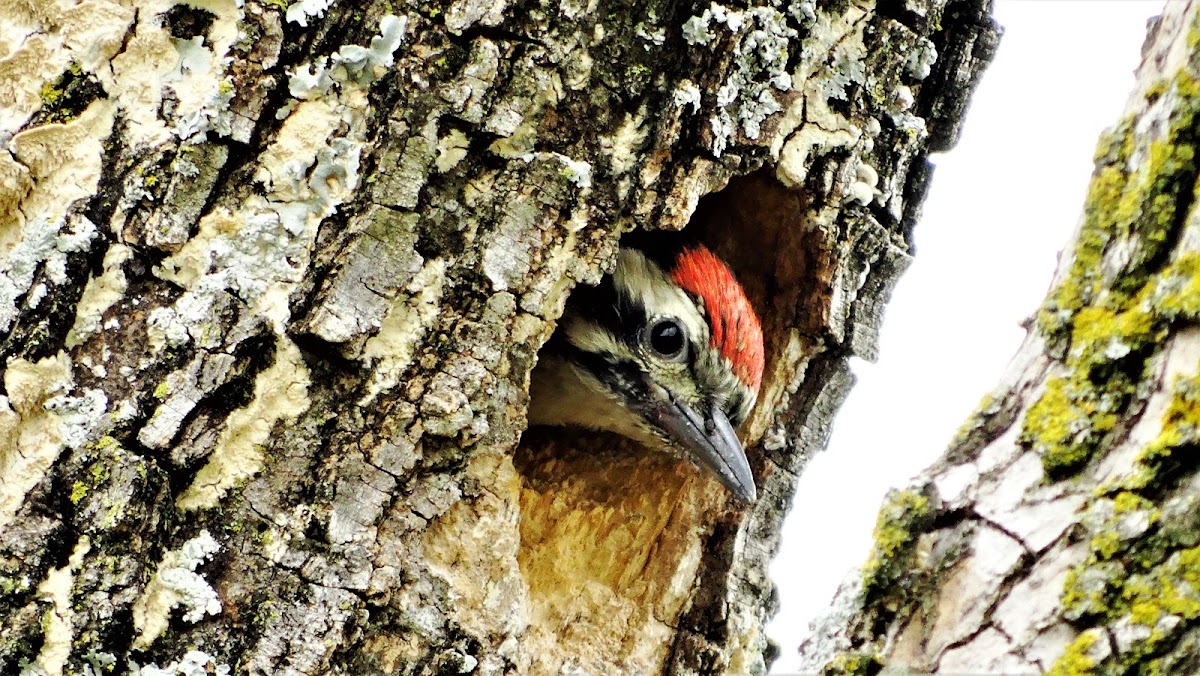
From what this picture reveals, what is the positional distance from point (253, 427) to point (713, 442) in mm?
1478

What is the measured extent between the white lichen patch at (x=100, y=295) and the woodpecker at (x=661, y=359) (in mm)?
1744

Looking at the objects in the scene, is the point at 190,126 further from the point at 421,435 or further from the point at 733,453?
the point at 733,453

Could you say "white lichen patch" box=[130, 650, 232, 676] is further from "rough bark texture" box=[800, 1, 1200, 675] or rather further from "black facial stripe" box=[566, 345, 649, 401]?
"black facial stripe" box=[566, 345, 649, 401]

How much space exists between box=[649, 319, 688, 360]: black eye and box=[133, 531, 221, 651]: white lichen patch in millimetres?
1836

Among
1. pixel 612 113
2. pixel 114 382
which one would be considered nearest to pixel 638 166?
pixel 612 113

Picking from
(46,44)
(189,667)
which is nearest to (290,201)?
(46,44)

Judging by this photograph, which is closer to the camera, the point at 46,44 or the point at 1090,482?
the point at 1090,482

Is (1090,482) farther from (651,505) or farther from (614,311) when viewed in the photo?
(614,311)

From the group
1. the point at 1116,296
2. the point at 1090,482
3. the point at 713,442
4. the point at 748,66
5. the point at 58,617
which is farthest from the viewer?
the point at 713,442

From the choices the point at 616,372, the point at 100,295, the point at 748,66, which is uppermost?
the point at 748,66

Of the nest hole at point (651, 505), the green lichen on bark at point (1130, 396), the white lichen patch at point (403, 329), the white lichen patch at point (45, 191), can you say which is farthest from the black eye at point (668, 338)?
the white lichen patch at point (45, 191)

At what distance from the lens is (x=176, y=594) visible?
2332 millimetres

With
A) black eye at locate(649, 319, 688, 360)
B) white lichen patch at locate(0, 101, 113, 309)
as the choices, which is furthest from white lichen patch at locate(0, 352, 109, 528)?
black eye at locate(649, 319, 688, 360)

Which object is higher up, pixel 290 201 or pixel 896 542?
pixel 290 201
